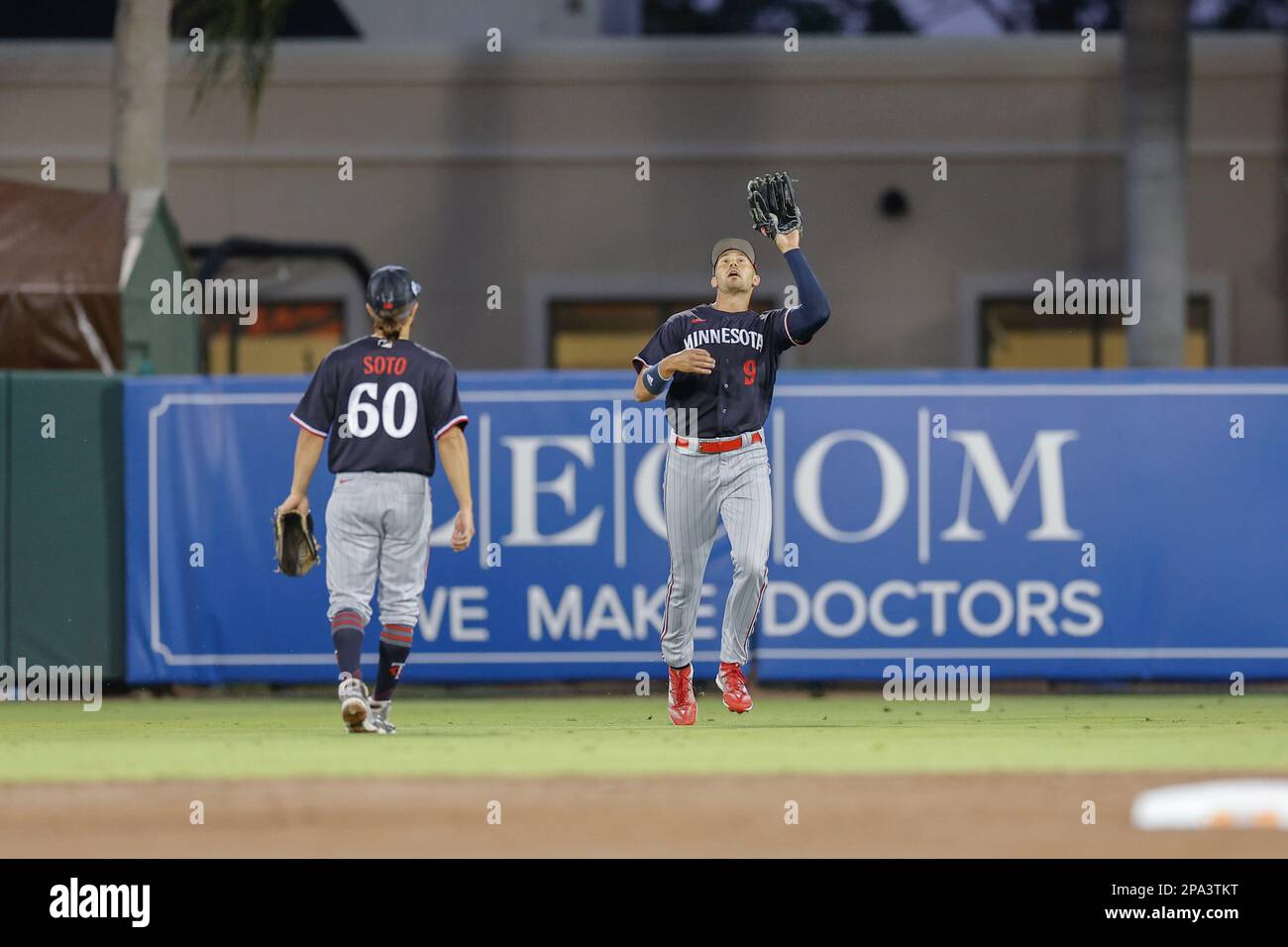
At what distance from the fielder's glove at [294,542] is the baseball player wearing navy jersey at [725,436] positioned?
165 cm

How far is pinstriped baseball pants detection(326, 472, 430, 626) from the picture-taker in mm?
9008

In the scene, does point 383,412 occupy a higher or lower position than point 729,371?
lower

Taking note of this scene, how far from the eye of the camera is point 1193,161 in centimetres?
1970

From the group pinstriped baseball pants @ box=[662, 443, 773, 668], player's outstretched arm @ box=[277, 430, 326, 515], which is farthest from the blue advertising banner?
player's outstretched arm @ box=[277, 430, 326, 515]

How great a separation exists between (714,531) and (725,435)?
47cm

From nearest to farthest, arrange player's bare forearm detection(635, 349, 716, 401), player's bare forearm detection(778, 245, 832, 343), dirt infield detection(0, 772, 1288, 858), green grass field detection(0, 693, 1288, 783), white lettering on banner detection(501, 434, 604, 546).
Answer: dirt infield detection(0, 772, 1288, 858)
green grass field detection(0, 693, 1288, 783)
player's bare forearm detection(635, 349, 716, 401)
player's bare forearm detection(778, 245, 832, 343)
white lettering on banner detection(501, 434, 604, 546)

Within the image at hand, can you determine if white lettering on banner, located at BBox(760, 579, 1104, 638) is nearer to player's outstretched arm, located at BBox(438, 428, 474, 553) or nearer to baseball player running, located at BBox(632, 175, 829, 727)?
baseball player running, located at BBox(632, 175, 829, 727)

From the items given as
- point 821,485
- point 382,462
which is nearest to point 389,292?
point 382,462

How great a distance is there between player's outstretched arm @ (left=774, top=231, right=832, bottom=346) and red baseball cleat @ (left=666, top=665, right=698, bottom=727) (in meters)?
1.61

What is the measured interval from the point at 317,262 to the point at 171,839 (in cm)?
1349

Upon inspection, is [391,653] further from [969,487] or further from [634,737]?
[969,487]

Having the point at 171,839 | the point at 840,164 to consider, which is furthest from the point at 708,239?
the point at 171,839

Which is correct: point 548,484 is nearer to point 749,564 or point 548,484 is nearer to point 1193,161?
Answer: point 749,564

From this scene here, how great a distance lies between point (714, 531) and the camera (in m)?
9.39
